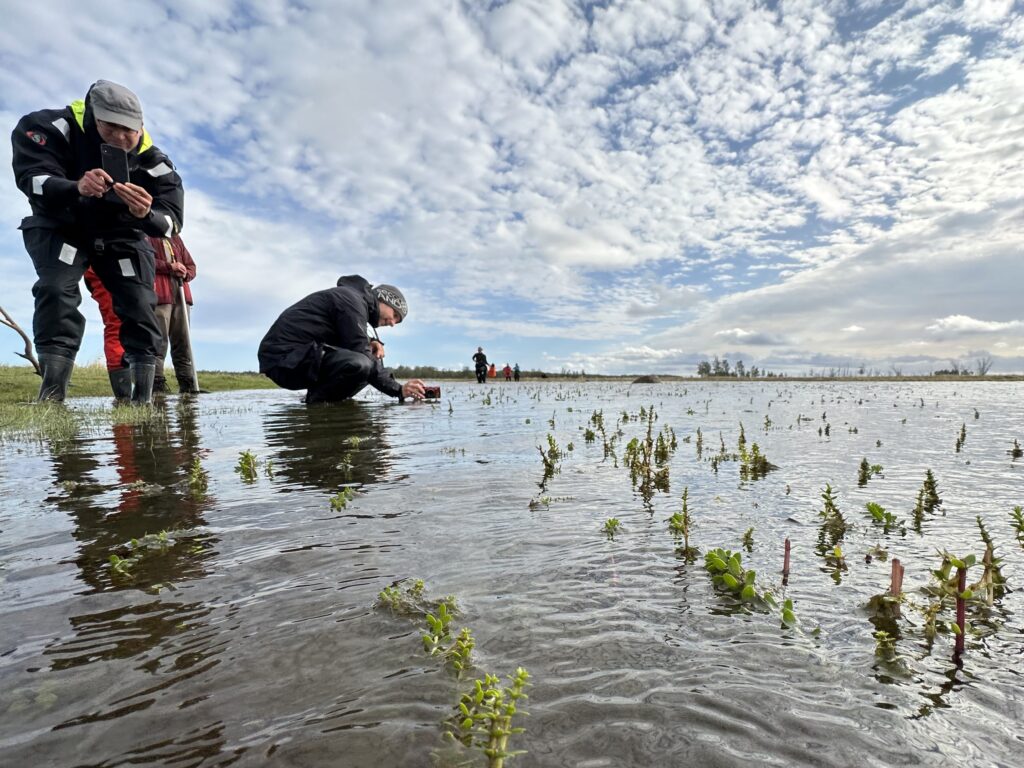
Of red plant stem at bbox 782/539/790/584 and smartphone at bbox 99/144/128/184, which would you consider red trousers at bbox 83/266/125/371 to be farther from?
red plant stem at bbox 782/539/790/584

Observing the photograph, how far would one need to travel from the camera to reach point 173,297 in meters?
12.1

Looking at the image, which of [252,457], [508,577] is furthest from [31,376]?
[508,577]

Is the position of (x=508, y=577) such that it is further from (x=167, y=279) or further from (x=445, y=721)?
(x=167, y=279)

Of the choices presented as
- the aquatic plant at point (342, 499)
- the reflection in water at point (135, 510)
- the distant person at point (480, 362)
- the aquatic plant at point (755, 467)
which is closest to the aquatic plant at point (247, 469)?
the reflection in water at point (135, 510)

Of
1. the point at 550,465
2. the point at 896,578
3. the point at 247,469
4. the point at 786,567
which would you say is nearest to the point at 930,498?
the point at 786,567

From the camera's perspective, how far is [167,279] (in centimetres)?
1172

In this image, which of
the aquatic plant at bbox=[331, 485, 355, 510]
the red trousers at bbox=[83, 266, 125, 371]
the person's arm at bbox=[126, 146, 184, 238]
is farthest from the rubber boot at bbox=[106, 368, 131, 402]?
the aquatic plant at bbox=[331, 485, 355, 510]

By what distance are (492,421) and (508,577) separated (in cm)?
674

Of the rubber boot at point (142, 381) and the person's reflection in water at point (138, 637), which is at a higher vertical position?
the rubber boot at point (142, 381)

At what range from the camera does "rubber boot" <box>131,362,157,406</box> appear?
27.3ft

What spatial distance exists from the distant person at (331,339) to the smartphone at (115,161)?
10.3 ft

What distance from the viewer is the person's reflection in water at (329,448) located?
160 inches

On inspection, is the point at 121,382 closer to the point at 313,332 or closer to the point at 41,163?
the point at 313,332

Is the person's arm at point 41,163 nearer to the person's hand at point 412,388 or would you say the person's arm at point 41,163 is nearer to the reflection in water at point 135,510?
the reflection in water at point 135,510
